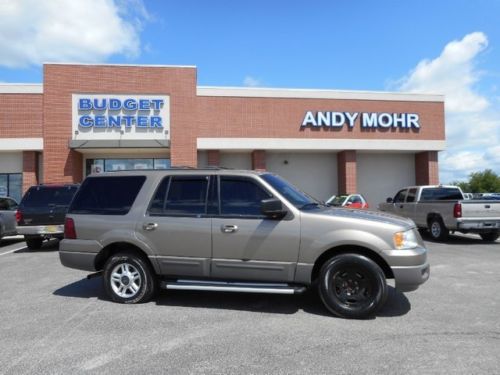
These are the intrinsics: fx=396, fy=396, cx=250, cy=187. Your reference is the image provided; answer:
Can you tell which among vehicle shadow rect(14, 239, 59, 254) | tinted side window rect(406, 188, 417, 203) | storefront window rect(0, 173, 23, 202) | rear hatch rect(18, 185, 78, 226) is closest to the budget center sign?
storefront window rect(0, 173, 23, 202)

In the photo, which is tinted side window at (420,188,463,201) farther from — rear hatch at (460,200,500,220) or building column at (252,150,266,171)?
building column at (252,150,266,171)

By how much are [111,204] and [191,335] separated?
2.51 m

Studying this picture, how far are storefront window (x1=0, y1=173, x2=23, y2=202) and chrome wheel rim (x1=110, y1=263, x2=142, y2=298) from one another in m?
21.8

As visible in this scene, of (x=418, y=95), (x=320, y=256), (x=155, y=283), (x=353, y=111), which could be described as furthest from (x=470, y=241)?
(x=418, y=95)

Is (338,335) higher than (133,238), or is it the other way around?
(133,238)

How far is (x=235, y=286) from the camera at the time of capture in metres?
5.26

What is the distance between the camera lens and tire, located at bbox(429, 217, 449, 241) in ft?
42.0

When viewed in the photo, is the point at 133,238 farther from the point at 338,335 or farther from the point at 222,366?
the point at 338,335

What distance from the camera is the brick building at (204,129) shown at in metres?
22.8

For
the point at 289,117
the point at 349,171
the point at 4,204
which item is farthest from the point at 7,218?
the point at 349,171

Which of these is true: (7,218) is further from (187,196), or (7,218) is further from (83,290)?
(187,196)

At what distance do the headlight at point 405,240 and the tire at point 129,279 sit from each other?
3365mm

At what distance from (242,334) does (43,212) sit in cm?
912

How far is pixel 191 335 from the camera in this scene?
4.40 m
